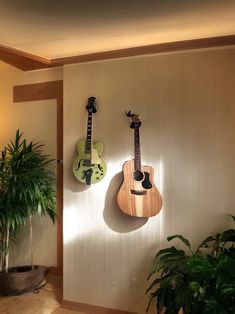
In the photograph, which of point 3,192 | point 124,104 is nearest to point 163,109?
point 124,104

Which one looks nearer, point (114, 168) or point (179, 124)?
point (179, 124)

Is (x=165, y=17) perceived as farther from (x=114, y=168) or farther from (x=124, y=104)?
(x=114, y=168)

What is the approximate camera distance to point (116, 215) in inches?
102

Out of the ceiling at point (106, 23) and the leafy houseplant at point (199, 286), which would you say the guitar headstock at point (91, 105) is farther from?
the leafy houseplant at point (199, 286)

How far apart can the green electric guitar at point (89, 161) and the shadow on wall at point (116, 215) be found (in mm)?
132

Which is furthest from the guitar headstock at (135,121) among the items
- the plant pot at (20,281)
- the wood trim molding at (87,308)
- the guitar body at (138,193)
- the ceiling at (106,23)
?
the plant pot at (20,281)

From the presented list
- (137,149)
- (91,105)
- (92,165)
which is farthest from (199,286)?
(91,105)

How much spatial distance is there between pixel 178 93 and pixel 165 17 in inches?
26.1

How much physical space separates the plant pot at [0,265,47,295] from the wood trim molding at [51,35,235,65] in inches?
78.1

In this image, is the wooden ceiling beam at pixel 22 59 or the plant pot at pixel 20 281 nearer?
the wooden ceiling beam at pixel 22 59

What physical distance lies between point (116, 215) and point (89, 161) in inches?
20.2

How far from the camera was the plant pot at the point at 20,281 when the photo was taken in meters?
2.77

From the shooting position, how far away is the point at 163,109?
246 cm

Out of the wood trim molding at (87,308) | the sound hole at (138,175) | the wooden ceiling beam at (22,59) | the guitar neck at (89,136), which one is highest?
the wooden ceiling beam at (22,59)
